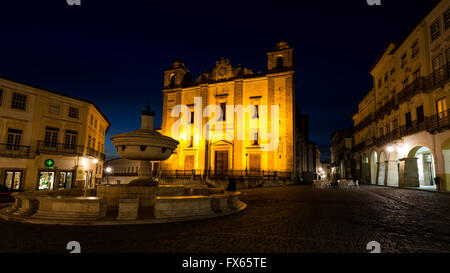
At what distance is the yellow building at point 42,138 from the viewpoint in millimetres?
20141

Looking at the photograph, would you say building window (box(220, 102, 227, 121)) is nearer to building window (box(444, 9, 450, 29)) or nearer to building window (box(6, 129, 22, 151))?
building window (box(6, 129, 22, 151))

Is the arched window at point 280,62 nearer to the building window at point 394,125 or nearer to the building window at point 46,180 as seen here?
the building window at point 394,125

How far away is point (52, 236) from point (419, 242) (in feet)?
21.6

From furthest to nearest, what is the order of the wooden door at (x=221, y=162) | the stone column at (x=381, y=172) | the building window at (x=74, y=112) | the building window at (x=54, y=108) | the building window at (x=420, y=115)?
the wooden door at (x=221, y=162)
the stone column at (x=381, y=172)
the building window at (x=74, y=112)
the building window at (x=54, y=108)
the building window at (x=420, y=115)

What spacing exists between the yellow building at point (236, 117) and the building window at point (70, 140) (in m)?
11.1

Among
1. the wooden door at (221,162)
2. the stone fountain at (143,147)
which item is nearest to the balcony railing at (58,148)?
the wooden door at (221,162)

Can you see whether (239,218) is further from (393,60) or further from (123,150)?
(393,60)

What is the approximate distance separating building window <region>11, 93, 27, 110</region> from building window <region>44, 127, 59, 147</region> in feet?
8.78

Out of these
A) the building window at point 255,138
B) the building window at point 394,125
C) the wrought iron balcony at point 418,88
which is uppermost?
the wrought iron balcony at point 418,88

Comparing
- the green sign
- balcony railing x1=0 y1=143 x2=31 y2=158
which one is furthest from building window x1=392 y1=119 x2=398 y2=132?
balcony railing x1=0 y1=143 x2=31 y2=158

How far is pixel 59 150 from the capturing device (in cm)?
2334

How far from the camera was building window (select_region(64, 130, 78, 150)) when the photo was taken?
951 inches

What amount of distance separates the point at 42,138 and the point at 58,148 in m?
1.63
